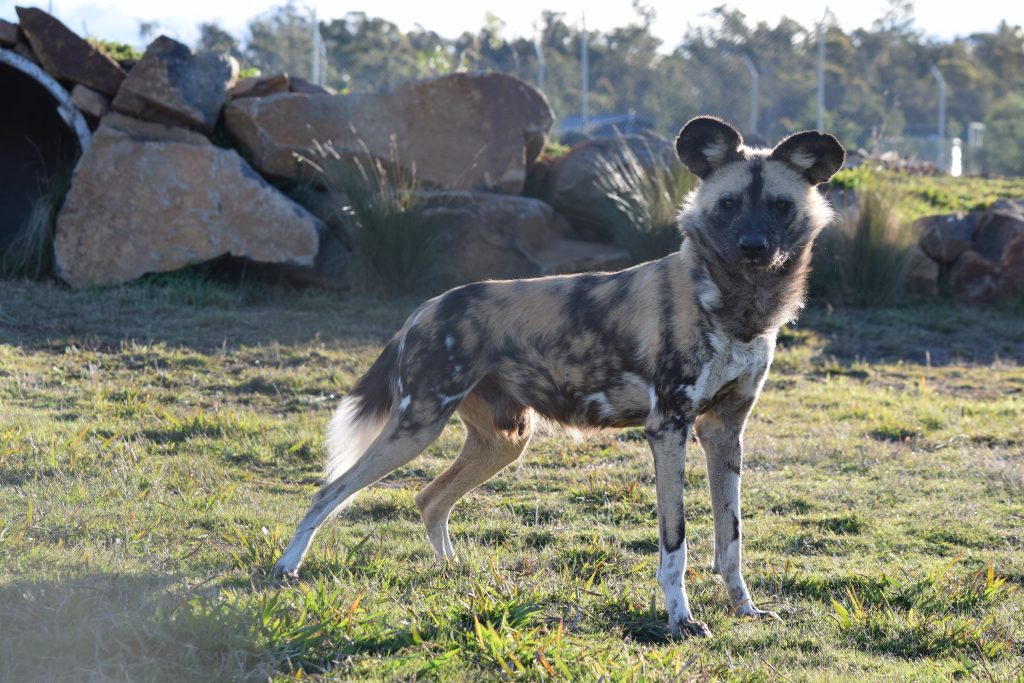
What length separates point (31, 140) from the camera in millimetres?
10047

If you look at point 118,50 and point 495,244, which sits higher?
point 118,50

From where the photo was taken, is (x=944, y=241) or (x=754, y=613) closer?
(x=754, y=613)

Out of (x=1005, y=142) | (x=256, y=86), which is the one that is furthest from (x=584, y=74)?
(x=1005, y=142)

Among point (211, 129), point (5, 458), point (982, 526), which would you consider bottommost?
point (982, 526)

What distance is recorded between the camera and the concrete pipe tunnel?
361 inches

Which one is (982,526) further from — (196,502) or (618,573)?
(196,502)

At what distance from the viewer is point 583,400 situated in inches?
150

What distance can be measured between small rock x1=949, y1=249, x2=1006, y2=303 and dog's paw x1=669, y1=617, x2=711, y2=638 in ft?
24.7

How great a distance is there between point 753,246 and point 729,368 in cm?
38

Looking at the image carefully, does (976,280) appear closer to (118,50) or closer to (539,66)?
(539,66)

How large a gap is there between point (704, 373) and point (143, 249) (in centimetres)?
626

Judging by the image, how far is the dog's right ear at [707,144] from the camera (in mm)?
3773

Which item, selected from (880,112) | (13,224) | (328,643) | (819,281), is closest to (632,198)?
(819,281)

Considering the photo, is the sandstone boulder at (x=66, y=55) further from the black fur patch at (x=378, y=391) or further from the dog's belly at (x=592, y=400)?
the dog's belly at (x=592, y=400)
